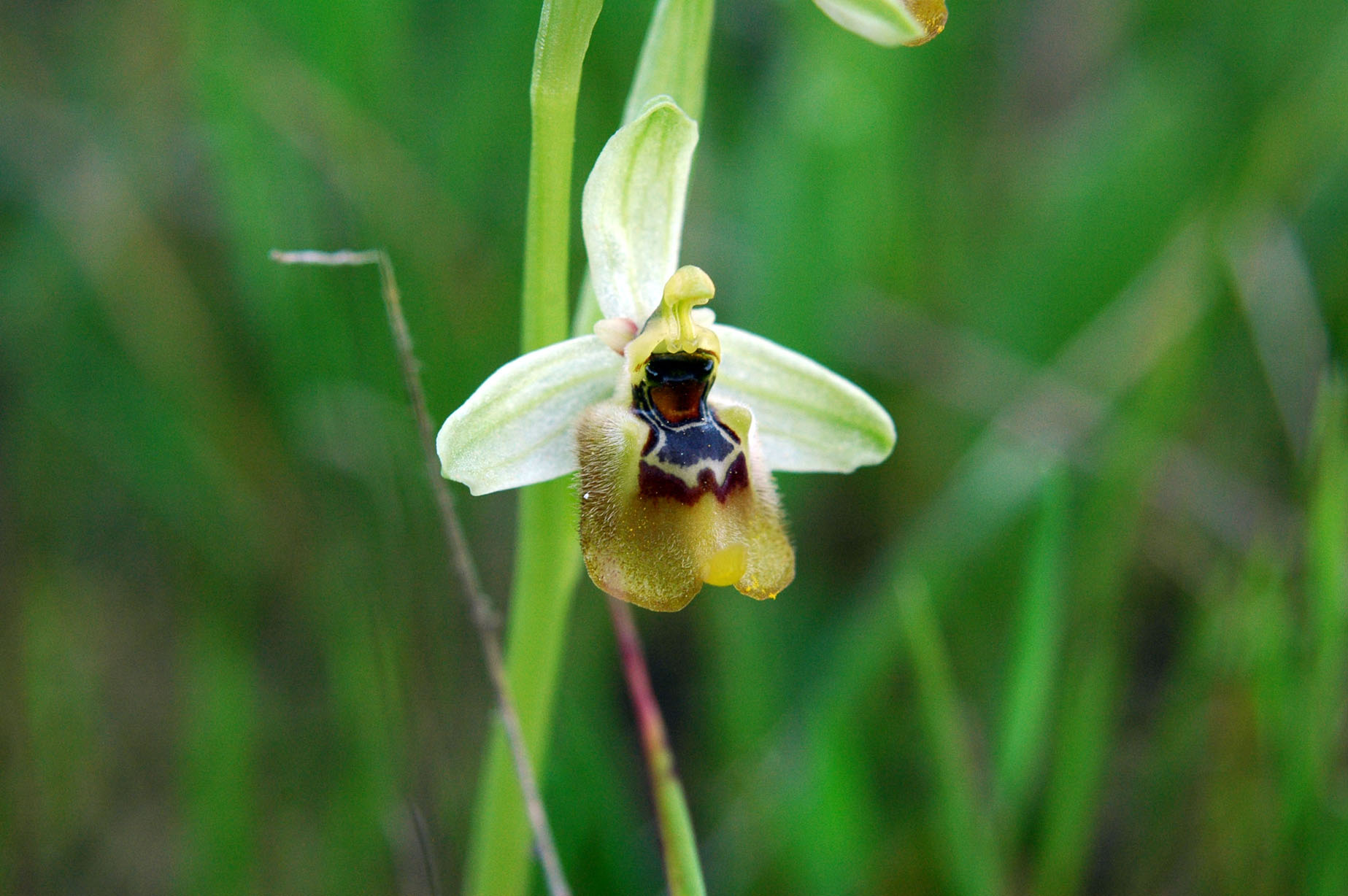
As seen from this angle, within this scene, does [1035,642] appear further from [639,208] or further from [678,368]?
[639,208]

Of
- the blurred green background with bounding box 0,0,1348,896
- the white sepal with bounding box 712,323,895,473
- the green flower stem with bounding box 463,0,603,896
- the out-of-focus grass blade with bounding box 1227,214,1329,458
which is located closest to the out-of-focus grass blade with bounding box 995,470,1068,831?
the blurred green background with bounding box 0,0,1348,896

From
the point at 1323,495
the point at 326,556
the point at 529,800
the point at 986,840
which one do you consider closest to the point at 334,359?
the point at 326,556

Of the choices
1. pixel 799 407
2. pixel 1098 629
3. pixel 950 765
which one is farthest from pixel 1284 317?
pixel 799 407

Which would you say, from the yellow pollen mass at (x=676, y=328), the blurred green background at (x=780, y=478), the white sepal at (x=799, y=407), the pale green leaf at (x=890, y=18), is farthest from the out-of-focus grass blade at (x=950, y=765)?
the pale green leaf at (x=890, y=18)

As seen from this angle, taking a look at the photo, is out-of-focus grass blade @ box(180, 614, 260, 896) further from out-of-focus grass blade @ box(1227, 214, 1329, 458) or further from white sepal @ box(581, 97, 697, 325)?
out-of-focus grass blade @ box(1227, 214, 1329, 458)

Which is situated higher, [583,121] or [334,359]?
[583,121]

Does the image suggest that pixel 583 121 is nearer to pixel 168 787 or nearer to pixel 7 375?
pixel 7 375

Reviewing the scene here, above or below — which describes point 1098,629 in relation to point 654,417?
below
